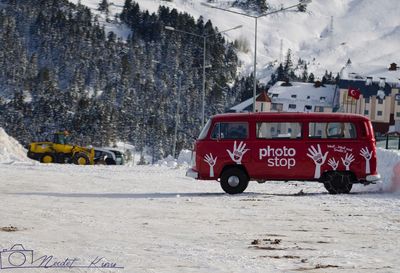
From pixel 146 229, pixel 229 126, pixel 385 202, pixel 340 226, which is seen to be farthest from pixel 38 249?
pixel 229 126

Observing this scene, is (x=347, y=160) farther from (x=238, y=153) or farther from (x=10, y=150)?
(x=10, y=150)

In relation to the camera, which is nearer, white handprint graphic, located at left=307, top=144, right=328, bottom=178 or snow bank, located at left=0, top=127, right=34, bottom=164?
white handprint graphic, located at left=307, top=144, right=328, bottom=178

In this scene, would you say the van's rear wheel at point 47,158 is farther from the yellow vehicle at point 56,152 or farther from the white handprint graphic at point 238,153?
the white handprint graphic at point 238,153

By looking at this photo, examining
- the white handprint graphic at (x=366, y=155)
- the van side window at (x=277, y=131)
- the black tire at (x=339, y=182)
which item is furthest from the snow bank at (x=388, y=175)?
the van side window at (x=277, y=131)

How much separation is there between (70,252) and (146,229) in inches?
113

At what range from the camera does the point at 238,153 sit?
66.7 feet

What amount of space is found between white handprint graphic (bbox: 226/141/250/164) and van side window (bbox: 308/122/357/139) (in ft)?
6.04

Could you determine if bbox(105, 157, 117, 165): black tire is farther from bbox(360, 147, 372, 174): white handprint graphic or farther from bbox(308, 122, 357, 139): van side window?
bbox(360, 147, 372, 174): white handprint graphic

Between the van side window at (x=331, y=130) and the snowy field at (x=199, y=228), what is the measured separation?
1.68m

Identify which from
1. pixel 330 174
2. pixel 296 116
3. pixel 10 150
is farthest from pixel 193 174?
pixel 10 150

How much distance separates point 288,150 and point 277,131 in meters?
0.68
